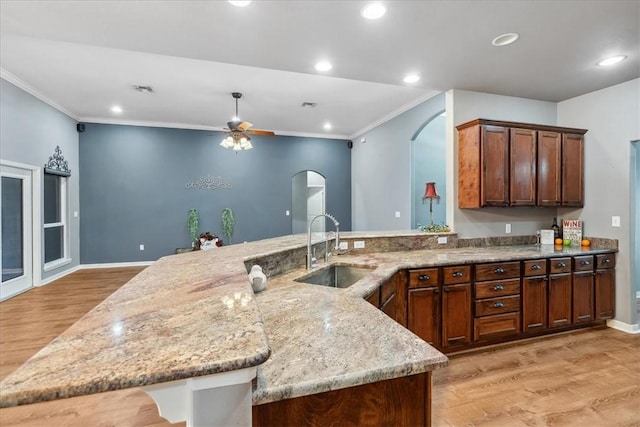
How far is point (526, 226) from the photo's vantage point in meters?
3.87

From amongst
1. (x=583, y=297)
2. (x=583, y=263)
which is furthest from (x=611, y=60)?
(x=583, y=297)

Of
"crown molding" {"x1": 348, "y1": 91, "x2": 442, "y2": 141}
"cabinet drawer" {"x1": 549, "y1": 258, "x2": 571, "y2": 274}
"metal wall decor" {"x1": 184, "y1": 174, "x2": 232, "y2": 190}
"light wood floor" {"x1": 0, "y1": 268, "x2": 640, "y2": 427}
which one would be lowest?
"light wood floor" {"x1": 0, "y1": 268, "x2": 640, "y2": 427}

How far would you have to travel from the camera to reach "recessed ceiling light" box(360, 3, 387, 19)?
2.08 metres

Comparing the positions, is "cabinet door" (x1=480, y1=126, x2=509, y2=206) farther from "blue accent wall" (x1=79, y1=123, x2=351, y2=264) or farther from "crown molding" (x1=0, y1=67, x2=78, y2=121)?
"crown molding" (x1=0, y1=67, x2=78, y2=121)

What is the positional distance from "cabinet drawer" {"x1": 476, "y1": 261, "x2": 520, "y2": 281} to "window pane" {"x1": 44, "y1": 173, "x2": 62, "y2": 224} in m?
6.67

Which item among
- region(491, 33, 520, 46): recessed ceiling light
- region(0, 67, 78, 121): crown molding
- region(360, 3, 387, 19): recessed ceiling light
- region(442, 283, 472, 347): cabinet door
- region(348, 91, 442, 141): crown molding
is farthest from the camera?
region(348, 91, 442, 141): crown molding

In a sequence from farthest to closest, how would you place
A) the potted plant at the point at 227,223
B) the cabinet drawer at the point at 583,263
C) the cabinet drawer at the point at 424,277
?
the potted plant at the point at 227,223, the cabinet drawer at the point at 583,263, the cabinet drawer at the point at 424,277

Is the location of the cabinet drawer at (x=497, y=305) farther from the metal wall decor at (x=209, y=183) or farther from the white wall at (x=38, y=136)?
the white wall at (x=38, y=136)

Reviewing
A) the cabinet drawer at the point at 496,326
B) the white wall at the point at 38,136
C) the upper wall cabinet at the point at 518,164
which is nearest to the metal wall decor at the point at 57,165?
the white wall at the point at 38,136

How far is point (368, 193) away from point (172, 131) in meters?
4.50

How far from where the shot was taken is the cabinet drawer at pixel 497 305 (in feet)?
9.29

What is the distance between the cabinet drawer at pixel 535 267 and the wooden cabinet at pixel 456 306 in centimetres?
65

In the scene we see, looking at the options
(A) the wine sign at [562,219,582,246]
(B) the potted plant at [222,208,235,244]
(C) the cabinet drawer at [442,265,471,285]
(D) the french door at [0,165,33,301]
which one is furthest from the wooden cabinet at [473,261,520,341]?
(D) the french door at [0,165,33,301]

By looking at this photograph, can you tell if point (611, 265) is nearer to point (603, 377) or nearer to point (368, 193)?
point (603, 377)
